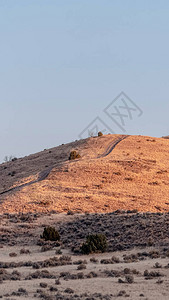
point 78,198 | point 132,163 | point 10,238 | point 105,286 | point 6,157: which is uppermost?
point 6,157

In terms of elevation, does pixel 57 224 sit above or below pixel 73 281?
above

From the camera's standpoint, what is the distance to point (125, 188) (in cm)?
4838

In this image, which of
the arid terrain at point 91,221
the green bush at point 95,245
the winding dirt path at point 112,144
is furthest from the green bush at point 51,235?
the winding dirt path at point 112,144

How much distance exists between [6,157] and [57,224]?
8576 centimetres

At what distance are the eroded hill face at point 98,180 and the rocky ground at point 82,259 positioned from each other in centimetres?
449

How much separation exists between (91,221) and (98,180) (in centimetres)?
1701

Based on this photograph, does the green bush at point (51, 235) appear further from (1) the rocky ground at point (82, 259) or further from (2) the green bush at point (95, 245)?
(2) the green bush at point (95, 245)

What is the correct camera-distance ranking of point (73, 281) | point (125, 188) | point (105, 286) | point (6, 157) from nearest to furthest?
1. point (105, 286)
2. point (73, 281)
3. point (125, 188)
4. point (6, 157)

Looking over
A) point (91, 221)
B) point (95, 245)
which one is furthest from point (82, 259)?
point (91, 221)

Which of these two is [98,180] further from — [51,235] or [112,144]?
[51,235]

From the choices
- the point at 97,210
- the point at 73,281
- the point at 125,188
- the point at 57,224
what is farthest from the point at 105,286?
the point at 125,188

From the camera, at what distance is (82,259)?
2244cm

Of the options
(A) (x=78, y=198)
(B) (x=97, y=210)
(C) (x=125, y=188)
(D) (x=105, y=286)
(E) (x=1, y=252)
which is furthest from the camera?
(C) (x=125, y=188)

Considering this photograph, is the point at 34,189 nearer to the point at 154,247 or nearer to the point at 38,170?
the point at 38,170
